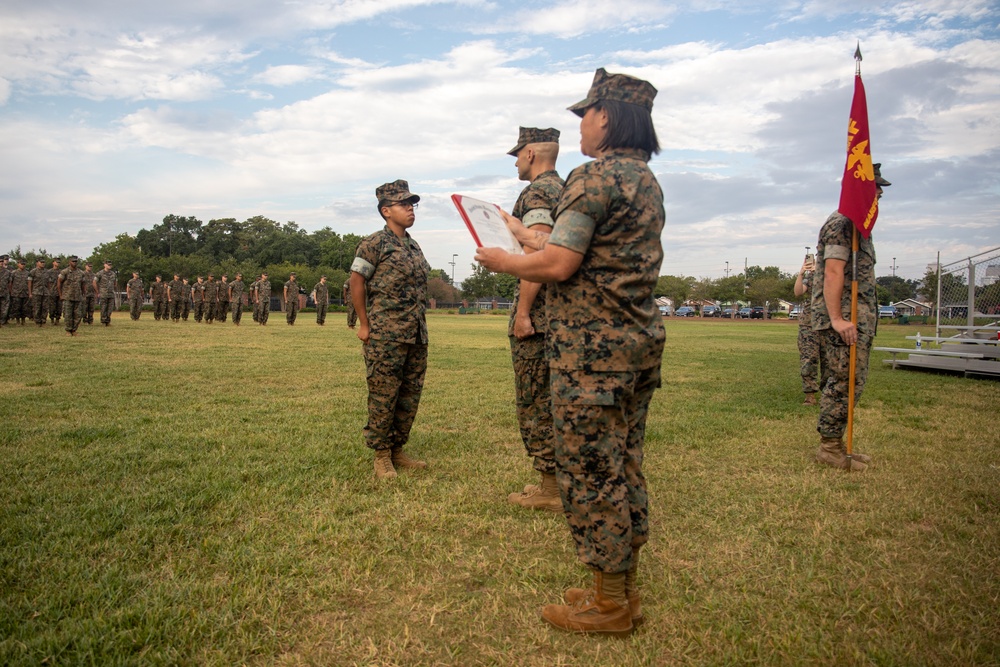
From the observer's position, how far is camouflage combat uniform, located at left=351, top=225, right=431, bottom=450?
4656mm

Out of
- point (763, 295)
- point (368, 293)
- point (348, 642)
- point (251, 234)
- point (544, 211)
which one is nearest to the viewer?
point (348, 642)

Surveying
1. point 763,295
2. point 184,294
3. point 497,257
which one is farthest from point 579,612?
point 763,295

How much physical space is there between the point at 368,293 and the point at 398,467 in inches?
56.7

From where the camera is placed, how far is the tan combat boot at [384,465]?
15.0 ft

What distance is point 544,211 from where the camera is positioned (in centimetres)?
369

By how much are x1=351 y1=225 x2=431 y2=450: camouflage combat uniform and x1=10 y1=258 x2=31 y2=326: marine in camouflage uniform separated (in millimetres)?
20964

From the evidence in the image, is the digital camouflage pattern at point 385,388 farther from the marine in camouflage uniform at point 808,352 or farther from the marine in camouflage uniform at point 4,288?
the marine in camouflage uniform at point 4,288

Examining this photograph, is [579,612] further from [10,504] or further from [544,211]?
[10,504]

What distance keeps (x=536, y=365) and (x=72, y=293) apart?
18.0 meters

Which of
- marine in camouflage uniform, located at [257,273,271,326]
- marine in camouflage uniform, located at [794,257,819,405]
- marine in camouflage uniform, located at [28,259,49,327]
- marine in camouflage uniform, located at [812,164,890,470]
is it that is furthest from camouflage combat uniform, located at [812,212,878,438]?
marine in camouflage uniform, located at [257,273,271,326]

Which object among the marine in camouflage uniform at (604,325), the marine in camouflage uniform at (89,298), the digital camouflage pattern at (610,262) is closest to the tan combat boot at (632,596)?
the marine in camouflage uniform at (604,325)

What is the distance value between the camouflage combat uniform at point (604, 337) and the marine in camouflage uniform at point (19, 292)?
2350 centimetres

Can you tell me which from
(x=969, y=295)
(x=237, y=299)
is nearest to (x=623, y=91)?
(x=969, y=295)

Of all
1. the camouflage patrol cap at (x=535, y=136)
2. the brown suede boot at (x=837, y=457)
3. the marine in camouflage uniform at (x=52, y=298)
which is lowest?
the brown suede boot at (x=837, y=457)
